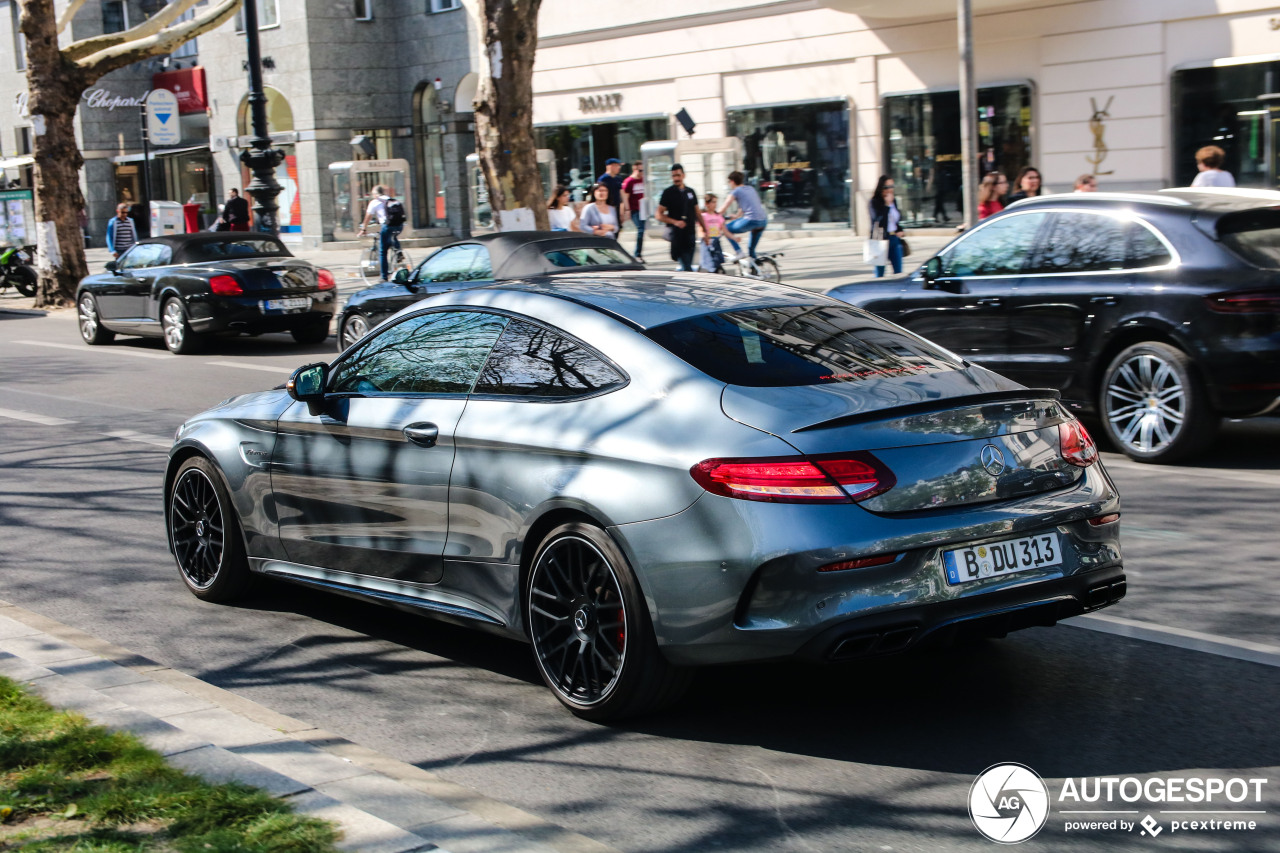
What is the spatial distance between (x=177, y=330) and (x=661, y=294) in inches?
561

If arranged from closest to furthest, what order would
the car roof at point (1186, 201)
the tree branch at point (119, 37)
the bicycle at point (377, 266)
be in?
the car roof at point (1186, 201), the tree branch at point (119, 37), the bicycle at point (377, 266)

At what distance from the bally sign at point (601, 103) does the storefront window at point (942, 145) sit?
304 inches

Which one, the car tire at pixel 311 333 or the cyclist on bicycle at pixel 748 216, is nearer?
the car tire at pixel 311 333

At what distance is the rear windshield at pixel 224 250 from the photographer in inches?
736

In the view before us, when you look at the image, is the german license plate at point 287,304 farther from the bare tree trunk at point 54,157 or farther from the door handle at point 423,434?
the door handle at point 423,434

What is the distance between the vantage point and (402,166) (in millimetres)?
36812

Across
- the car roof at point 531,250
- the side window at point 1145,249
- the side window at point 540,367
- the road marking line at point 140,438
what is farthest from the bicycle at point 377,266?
the side window at point 540,367

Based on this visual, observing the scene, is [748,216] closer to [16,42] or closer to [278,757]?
[278,757]

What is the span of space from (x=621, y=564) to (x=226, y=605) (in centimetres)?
282

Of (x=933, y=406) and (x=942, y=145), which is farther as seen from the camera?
(x=942, y=145)

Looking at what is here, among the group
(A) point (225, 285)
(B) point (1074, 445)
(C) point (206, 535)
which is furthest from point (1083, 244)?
(A) point (225, 285)

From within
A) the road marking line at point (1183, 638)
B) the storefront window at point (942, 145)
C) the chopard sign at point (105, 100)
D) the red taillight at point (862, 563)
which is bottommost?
the road marking line at point (1183, 638)

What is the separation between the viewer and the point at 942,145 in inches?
1127

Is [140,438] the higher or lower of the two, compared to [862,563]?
lower
